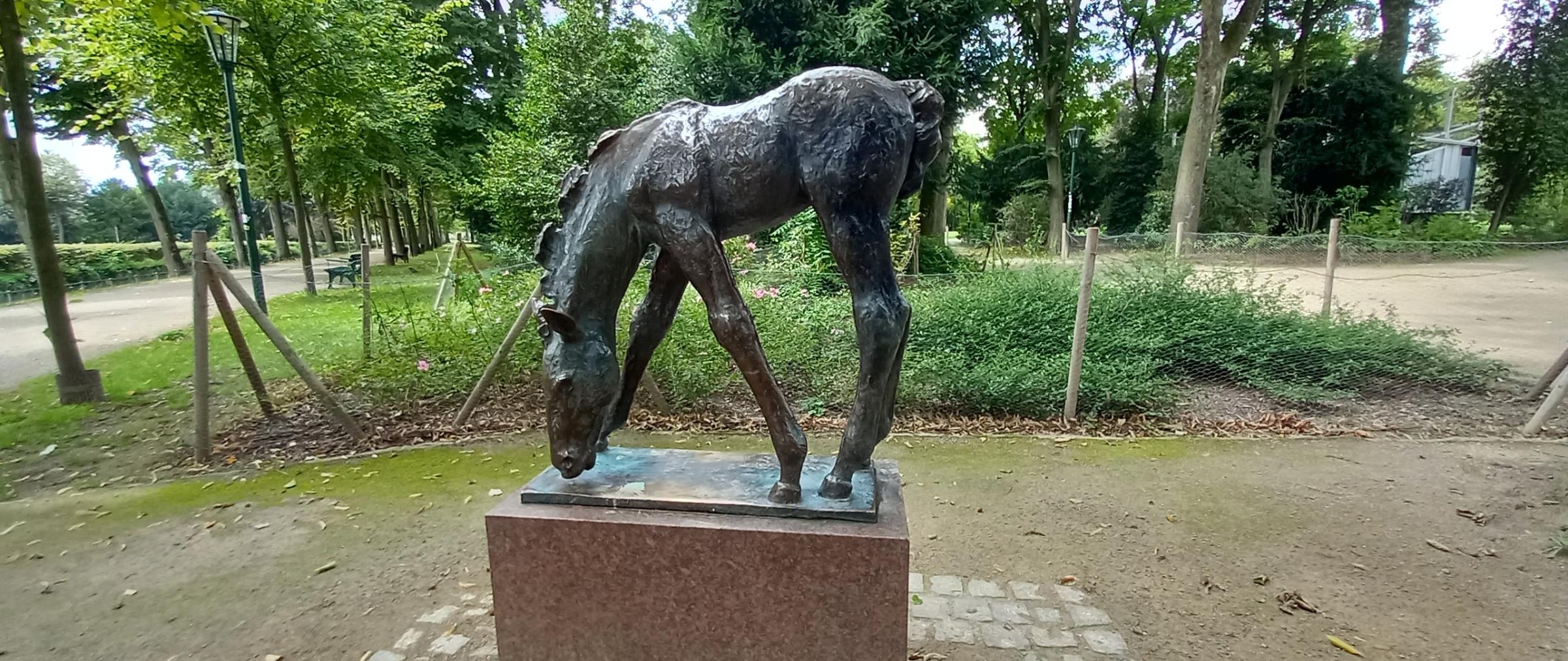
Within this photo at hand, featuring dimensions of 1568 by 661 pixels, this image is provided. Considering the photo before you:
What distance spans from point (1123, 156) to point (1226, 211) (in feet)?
20.8

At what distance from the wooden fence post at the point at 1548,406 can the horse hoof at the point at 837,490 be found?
236 inches

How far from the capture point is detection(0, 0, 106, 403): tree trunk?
549 centimetres

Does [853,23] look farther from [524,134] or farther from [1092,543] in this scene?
[1092,543]

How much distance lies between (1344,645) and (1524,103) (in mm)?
23791

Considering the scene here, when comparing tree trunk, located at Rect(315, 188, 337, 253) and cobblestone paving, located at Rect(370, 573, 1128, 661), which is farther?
tree trunk, located at Rect(315, 188, 337, 253)

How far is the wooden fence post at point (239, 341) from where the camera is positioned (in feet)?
15.4

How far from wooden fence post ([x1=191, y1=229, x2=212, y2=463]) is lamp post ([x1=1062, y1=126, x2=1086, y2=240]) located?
65.9ft

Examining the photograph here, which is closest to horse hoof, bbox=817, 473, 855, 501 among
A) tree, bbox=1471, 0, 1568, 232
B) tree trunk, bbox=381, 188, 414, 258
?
tree trunk, bbox=381, 188, 414, 258

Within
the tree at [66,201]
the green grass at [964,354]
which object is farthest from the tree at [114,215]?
the green grass at [964,354]

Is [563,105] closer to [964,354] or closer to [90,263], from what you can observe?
[964,354]

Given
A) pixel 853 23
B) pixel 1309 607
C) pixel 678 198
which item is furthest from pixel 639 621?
pixel 853 23

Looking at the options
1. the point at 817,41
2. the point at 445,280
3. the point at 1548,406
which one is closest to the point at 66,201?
the point at 445,280

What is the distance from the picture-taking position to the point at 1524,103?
18125 millimetres

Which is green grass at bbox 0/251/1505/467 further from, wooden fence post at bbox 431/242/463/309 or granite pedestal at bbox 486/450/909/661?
granite pedestal at bbox 486/450/909/661
